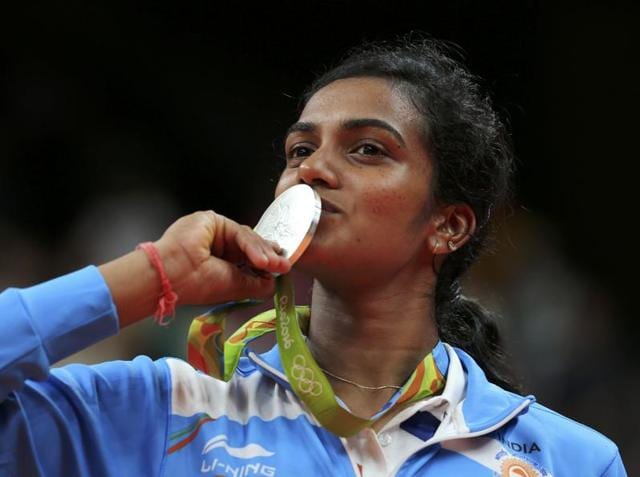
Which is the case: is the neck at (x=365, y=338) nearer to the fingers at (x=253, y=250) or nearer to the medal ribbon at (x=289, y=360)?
the medal ribbon at (x=289, y=360)

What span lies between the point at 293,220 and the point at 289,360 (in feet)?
1.20

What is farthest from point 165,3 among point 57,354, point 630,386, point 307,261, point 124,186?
point 57,354

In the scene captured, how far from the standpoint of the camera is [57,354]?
6.56 feet

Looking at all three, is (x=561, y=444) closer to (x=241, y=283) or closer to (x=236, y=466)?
(x=236, y=466)

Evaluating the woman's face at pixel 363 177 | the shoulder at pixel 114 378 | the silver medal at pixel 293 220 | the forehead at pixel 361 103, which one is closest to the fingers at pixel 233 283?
the silver medal at pixel 293 220

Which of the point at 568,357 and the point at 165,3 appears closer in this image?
the point at 568,357

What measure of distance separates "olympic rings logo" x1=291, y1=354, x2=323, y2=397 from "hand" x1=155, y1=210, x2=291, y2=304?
0.24 m

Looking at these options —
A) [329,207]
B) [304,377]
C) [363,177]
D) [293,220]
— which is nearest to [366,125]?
[363,177]

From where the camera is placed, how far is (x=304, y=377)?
8.14 ft

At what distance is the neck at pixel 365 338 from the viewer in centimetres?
269

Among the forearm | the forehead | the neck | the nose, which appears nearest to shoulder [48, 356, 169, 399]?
the forearm

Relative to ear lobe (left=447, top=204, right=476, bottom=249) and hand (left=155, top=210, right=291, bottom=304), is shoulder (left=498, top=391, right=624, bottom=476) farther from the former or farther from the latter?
hand (left=155, top=210, right=291, bottom=304)

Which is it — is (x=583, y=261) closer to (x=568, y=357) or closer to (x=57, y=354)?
(x=568, y=357)

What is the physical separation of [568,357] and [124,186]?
3.30m
